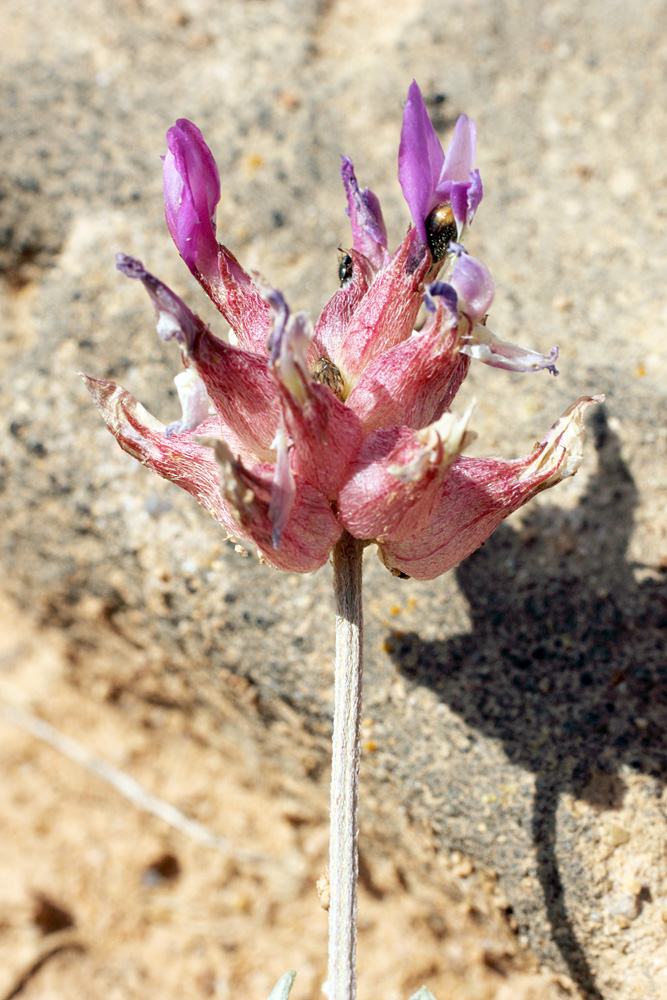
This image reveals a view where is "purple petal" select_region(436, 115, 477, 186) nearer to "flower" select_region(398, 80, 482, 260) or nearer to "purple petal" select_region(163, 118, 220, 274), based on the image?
"flower" select_region(398, 80, 482, 260)

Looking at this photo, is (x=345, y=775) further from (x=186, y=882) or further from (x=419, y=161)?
(x=186, y=882)

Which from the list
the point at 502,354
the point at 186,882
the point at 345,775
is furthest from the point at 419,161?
the point at 186,882

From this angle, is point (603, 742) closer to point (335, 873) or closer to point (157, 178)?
point (335, 873)

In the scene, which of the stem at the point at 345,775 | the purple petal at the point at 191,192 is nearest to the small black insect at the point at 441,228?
the purple petal at the point at 191,192

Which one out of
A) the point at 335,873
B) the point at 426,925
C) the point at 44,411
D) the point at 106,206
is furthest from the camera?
the point at 106,206

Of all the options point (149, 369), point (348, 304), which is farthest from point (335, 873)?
point (149, 369)

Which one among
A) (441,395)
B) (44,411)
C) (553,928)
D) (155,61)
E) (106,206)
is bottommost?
(553,928)

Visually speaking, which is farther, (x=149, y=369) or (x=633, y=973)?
(x=149, y=369)

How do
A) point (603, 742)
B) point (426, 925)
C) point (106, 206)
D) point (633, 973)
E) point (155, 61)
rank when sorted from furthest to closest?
point (155, 61) < point (106, 206) < point (426, 925) < point (603, 742) < point (633, 973)

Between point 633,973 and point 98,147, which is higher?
point 98,147
